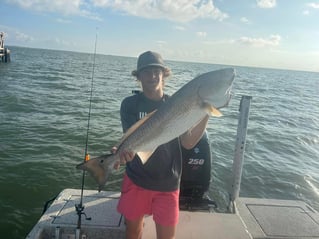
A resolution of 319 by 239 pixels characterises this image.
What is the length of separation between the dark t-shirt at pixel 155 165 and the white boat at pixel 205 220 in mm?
869

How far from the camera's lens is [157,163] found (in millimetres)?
3826

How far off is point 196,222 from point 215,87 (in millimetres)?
2296

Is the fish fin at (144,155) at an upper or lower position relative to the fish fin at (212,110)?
lower

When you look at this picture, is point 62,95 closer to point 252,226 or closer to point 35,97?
point 35,97

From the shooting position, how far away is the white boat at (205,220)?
172 inches

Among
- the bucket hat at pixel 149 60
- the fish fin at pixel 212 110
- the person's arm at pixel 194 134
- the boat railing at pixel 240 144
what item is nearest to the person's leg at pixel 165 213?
the person's arm at pixel 194 134

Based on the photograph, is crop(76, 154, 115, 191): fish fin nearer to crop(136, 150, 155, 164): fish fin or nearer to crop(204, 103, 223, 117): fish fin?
crop(136, 150, 155, 164): fish fin

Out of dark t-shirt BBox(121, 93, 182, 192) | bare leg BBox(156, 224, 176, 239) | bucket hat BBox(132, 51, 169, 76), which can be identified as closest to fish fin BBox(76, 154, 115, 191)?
dark t-shirt BBox(121, 93, 182, 192)

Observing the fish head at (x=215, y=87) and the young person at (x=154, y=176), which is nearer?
the fish head at (x=215, y=87)

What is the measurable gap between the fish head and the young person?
614 millimetres

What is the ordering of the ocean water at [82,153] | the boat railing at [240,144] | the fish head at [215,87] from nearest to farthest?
the fish head at [215,87] < the boat railing at [240,144] < the ocean water at [82,153]

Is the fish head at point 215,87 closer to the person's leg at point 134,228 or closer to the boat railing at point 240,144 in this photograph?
the person's leg at point 134,228

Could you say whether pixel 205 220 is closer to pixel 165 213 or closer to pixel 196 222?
pixel 196 222

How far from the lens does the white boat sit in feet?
14.4
